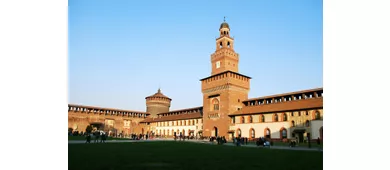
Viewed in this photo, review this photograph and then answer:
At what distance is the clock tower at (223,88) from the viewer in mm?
37188

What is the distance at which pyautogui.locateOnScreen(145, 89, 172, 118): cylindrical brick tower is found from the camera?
62969mm

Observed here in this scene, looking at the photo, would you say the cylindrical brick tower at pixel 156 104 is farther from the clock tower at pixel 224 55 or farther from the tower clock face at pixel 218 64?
the tower clock face at pixel 218 64

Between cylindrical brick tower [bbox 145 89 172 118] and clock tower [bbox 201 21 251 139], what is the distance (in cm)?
2355

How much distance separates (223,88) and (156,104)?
2895 cm

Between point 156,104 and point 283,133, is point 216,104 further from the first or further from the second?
point 156,104

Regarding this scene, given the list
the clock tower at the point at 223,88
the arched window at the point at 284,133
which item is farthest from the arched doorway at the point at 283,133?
the clock tower at the point at 223,88

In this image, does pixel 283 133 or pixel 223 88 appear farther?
pixel 223 88

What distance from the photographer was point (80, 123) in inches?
1996

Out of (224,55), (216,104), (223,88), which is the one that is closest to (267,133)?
(223,88)

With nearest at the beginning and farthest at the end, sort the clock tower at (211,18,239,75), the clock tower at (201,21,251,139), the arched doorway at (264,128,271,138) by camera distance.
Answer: the arched doorway at (264,128,271,138), the clock tower at (201,21,251,139), the clock tower at (211,18,239,75)

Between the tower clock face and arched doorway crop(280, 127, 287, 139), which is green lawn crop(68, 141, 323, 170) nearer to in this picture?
arched doorway crop(280, 127, 287, 139)

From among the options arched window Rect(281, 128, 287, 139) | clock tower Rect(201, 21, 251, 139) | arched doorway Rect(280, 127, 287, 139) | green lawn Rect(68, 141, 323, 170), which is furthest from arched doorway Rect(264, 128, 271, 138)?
green lawn Rect(68, 141, 323, 170)

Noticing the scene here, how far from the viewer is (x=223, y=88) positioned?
3816cm
